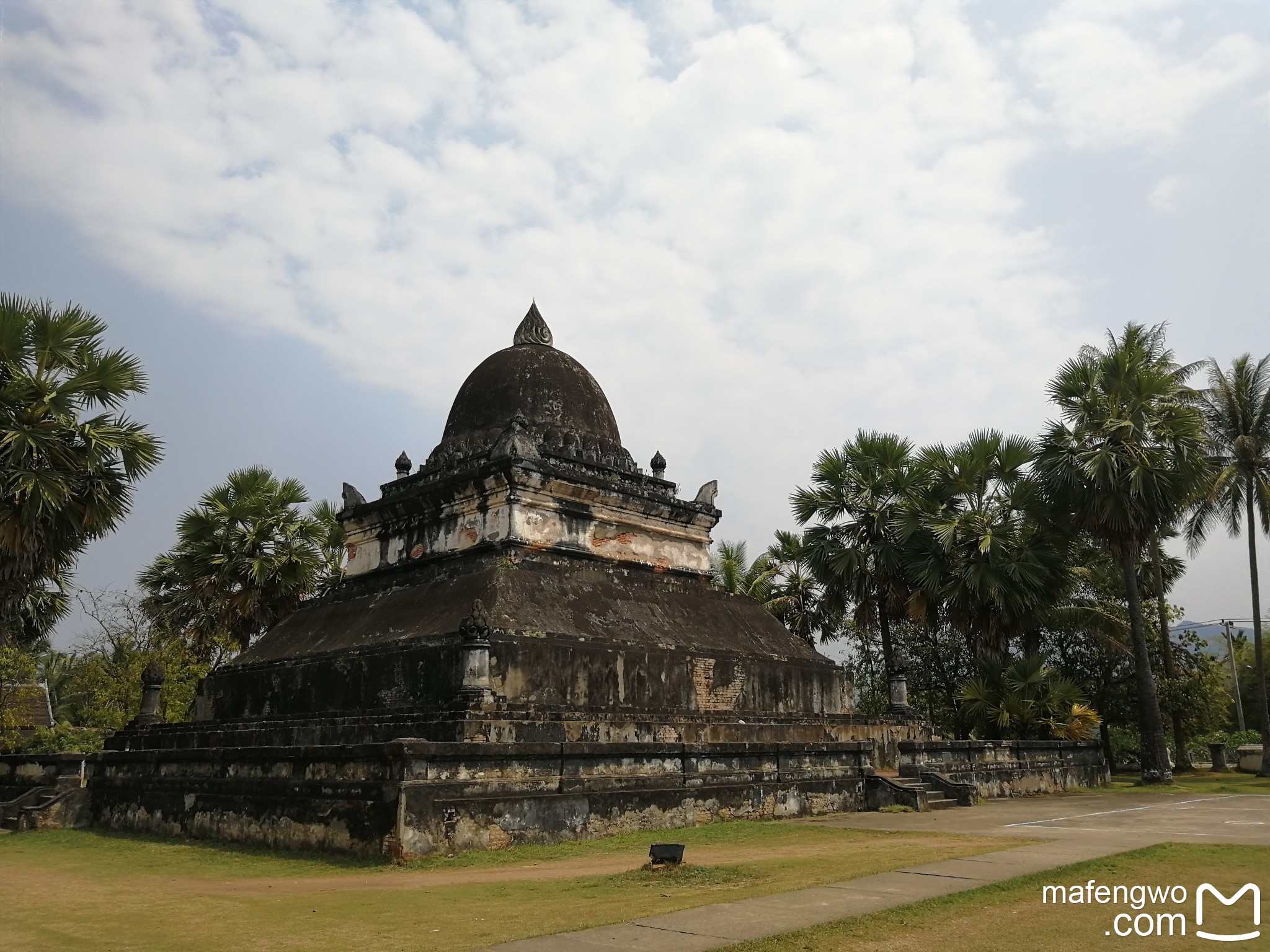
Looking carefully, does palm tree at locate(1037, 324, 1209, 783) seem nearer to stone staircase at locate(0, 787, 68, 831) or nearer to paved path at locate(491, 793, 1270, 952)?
paved path at locate(491, 793, 1270, 952)

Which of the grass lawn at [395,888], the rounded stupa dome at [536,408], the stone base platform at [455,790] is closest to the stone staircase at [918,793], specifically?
the stone base platform at [455,790]

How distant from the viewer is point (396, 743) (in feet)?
35.6

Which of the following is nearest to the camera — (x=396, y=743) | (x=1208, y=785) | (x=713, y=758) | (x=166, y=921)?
(x=166, y=921)

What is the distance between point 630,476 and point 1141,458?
11.6 meters

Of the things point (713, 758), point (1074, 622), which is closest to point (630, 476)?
point (713, 758)

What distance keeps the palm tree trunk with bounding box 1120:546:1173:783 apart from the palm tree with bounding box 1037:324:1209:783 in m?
0.02

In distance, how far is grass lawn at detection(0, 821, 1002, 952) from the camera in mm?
6719

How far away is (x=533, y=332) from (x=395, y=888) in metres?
13.9

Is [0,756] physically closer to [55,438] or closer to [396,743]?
[55,438]

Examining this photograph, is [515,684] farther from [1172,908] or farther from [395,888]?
[1172,908]

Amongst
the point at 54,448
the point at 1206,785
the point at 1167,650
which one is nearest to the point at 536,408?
the point at 54,448

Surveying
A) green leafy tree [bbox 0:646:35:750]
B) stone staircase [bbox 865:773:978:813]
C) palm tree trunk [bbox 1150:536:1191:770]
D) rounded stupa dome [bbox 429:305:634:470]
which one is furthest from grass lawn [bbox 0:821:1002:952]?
palm tree trunk [bbox 1150:536:1191:770]

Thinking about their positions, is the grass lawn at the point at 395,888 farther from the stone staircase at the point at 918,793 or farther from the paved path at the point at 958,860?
the stone staircase at the point at 918,793

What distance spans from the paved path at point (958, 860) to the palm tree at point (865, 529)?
930cm
